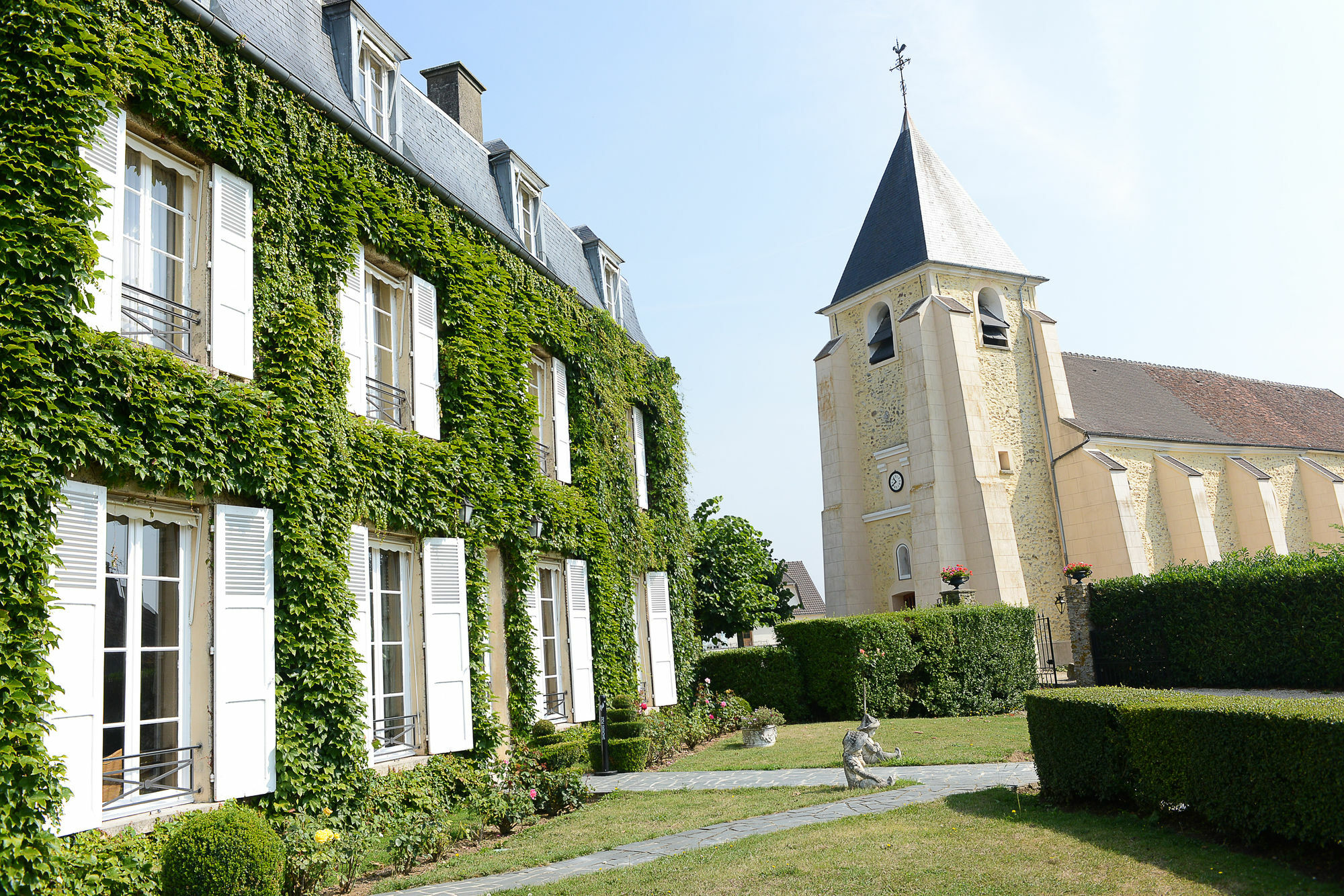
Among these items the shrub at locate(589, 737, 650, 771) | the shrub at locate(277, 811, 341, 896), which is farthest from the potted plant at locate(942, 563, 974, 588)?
the shrub at locate(277, 811, 341, 896)

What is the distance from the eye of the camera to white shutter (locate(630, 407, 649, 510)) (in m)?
14.6

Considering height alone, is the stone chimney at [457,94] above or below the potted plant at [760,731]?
above

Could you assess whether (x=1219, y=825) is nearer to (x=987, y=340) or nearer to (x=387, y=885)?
(x=387, y=885)

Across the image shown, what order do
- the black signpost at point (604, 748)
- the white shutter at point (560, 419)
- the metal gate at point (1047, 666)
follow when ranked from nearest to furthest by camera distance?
1. the black signpost at point (604, 748)
2. the white shutter at point (560, 419)
3. the metal gate at point (1047, 666)

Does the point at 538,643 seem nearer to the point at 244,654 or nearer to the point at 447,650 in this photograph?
the point at 447,650

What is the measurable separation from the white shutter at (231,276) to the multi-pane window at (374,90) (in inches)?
101

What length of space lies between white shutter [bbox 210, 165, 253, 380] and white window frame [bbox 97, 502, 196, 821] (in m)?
1.33

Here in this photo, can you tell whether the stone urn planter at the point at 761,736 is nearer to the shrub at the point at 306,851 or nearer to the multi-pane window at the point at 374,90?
the shrub at the point at 306,851

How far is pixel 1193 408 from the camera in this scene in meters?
30.6

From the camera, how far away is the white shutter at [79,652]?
5.18 metres

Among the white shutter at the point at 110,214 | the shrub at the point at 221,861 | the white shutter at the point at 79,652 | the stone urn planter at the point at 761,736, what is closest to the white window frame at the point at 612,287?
the stone urn planter at the point at 761,736

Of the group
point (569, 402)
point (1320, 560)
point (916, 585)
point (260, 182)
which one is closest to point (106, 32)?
point (260, 182)

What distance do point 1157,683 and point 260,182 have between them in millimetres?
16934

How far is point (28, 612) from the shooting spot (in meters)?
5.08
